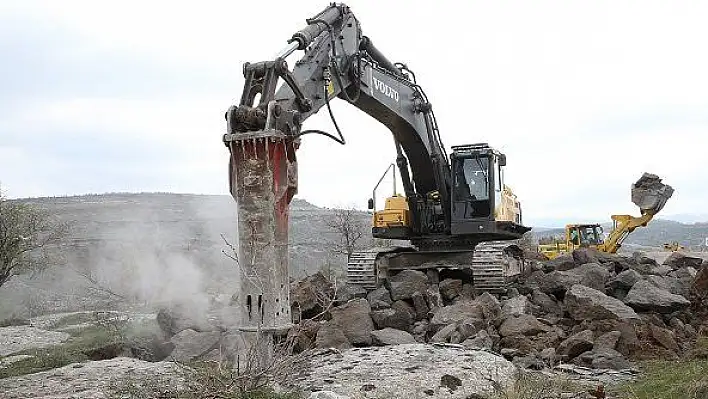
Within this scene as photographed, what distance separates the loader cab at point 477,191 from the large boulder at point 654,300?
8.36 feet

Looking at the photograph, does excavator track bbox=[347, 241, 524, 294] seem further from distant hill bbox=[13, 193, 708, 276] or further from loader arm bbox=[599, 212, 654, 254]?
loader arm bbox=[599, 212, 654, 254]

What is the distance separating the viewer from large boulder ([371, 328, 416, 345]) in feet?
28.4

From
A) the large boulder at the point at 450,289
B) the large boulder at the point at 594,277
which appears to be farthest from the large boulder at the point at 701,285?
the large boulder at the point at 450,289

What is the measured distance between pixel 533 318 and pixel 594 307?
81 cm

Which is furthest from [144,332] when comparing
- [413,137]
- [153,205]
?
[153,205]


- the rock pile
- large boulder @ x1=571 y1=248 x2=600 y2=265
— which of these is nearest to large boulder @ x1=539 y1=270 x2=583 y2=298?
the rock pile

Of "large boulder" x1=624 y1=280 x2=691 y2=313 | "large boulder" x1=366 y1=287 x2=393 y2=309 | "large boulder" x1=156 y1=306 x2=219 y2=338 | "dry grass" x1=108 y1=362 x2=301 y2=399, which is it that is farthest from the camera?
"large boulder" x1=156 y1=306 x2=219 y2=338

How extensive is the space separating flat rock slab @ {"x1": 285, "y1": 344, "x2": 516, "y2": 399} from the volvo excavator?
2.58 metres

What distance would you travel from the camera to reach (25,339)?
46.1 feet

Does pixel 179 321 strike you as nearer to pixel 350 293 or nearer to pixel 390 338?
pixel 350 293

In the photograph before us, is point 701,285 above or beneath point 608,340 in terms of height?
above

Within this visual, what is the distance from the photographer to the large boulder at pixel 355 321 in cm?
895

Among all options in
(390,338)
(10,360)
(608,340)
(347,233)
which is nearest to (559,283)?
(608,340)

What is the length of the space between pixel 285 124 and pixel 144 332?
588 cm
